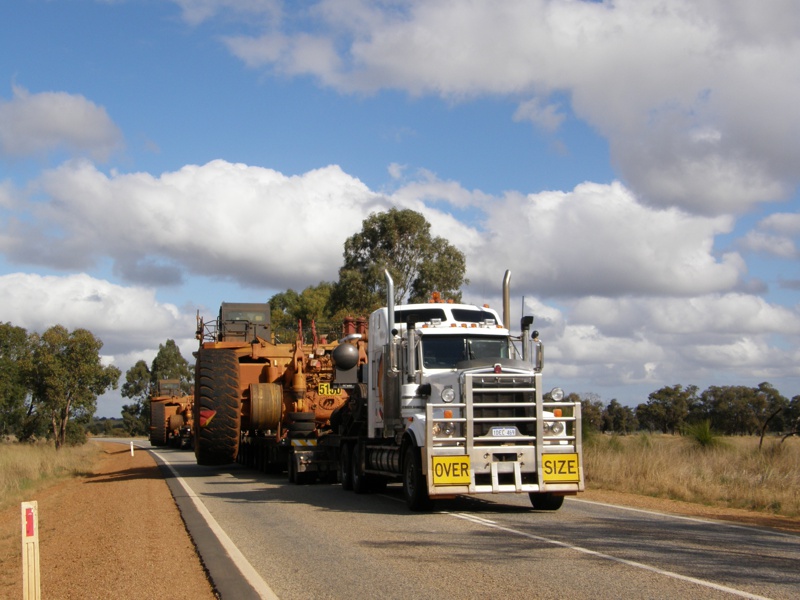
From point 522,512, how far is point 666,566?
526 centimetres

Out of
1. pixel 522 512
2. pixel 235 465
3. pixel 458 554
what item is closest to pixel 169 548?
pixel 458 554

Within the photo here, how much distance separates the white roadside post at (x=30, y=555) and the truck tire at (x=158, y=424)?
4727 cm

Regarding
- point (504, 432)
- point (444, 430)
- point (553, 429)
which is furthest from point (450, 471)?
point (553, 429)

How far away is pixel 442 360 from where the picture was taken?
589 inches

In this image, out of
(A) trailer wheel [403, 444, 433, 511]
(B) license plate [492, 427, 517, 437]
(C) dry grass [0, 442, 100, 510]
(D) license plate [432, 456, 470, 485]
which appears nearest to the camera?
(D) license plate [432, 456, 470, 485]

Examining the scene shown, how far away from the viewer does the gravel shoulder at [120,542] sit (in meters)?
8.73

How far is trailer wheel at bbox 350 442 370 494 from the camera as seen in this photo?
57.7 ft

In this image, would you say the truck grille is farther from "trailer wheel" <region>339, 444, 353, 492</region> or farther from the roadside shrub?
the roadside shrub

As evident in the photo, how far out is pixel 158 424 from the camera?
53625 mm

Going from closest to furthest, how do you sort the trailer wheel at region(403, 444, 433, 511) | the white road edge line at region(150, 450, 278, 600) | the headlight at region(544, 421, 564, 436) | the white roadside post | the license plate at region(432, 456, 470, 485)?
1. the white roadside post
2. the white road edge line at region(150, 450, 278, 600)
3. the license plate at region(432, 456, 470, 485)
4. the trailer wheel at region(403, 444, 433, 511)
5. the headlight at region(544, 421, 564, 436)

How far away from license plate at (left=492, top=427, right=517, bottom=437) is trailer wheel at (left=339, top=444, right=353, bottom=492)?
5778 mm

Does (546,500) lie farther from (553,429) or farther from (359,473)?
(359,473)

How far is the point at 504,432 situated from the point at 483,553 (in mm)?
4019

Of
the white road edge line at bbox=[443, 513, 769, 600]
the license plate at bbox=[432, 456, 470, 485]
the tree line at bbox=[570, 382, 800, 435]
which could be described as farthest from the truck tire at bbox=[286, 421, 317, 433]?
the tree line at bbox=[570, 382, 800, 435]
